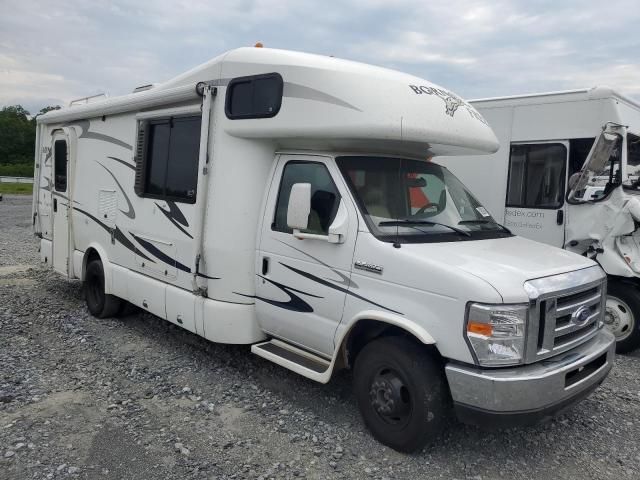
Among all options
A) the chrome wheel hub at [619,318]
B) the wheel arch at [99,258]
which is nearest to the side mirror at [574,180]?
the chrome wheel hub at [619,318]

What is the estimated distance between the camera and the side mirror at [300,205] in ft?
13.7

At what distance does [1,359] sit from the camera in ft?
18.1

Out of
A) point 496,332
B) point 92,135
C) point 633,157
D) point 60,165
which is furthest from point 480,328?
point 60,165

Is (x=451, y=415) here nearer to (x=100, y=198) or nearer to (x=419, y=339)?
(x=419, y=339)

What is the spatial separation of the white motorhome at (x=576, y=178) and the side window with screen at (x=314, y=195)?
3.82 meters

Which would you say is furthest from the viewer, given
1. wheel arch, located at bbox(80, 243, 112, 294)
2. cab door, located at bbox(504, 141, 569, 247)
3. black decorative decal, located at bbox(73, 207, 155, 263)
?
cab door, located at bbox(504, 141, 569, 247)

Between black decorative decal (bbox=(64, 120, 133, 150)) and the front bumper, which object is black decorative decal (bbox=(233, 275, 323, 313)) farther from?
black decorative decal (bbox=(64, 120, 133, 150))

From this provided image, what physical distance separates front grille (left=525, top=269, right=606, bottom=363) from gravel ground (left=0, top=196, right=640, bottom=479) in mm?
945

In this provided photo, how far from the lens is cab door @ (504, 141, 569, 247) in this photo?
23.6 ft

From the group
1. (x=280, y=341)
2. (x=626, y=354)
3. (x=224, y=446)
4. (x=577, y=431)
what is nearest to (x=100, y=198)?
(x=280, y=341)

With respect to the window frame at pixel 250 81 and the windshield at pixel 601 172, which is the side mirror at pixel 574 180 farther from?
the window frame at pixel 250 81

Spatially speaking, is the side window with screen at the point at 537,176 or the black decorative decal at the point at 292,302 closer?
the black decorative decal at the point at 292,302

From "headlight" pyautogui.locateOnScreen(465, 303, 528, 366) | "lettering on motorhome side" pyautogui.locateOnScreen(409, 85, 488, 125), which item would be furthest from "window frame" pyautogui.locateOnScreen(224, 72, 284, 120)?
"headlight" pyautogui.locateOnScreen(465, 303, 528, 366)

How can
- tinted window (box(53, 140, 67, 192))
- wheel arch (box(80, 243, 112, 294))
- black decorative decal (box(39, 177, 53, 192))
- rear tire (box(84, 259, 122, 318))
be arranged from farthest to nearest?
black decorative decal (box(39, 177, 53, 192)) → tinted window (box(53, 140, 67, 192)) → rear tire (box(84, 259, 122, 318)) → wheel arch (box(80, 243, 112, 294))
